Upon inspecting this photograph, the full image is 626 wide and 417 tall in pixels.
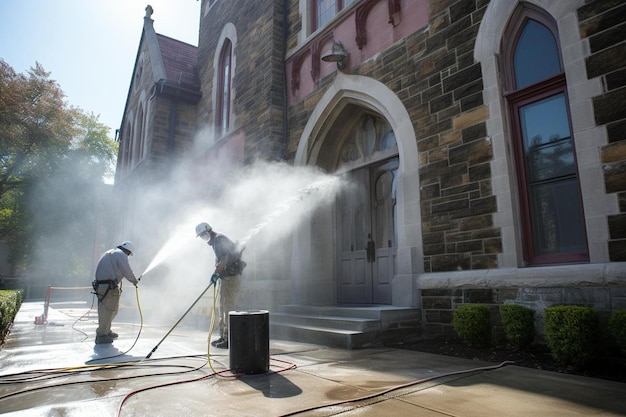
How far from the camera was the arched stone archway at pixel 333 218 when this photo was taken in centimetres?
696

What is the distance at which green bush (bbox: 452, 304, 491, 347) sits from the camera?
537 cm

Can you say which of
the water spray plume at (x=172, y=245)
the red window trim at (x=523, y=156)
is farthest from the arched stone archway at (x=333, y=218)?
the water spray plume at (x=172, y=245)

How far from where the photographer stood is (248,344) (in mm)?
4410

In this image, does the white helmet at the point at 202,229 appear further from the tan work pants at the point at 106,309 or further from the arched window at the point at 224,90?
the arched window at the point at 224,90

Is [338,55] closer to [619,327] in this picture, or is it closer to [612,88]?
[612,88]

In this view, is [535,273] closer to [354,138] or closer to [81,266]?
[354,138]

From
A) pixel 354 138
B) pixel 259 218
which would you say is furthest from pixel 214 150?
pixel 354 138

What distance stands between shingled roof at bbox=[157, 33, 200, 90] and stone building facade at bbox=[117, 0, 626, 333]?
640 centimetres

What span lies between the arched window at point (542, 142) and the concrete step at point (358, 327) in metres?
2.01

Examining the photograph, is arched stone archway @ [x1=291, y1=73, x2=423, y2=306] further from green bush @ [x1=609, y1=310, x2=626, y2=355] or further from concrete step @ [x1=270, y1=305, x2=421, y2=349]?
green bush @ [x1=609, y1=310, x2=626, y2=355]

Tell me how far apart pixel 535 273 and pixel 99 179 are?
3888 centimetres

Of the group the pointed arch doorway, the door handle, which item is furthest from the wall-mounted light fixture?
the door handle

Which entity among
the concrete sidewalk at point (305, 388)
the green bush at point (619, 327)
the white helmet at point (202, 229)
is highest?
the white helmet at point (202, 229)

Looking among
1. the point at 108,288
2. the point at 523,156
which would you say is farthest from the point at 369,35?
the point at 108,288
